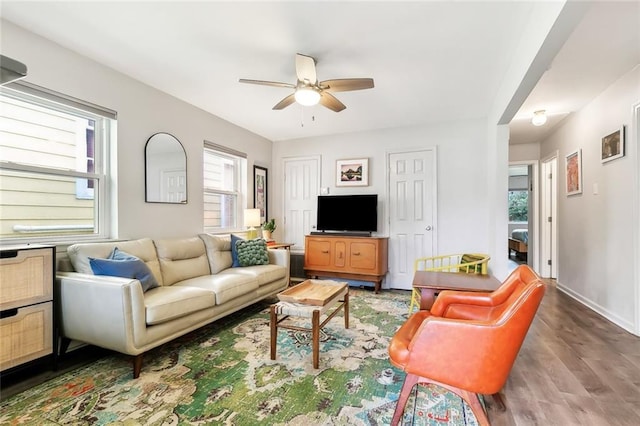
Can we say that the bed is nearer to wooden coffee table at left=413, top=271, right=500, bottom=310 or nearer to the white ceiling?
the white ceiling

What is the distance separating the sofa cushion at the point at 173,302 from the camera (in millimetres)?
2122

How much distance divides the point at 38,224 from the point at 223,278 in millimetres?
1524

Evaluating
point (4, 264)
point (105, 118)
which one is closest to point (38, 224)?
point (4, 264)

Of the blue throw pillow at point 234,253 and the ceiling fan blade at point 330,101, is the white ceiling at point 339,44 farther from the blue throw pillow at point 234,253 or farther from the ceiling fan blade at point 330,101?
the blue throw pillow at point 234,253

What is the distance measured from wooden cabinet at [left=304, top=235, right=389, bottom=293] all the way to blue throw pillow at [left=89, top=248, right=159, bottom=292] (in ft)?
8.04

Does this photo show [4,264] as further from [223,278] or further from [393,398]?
[393,398]

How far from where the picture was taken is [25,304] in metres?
1.98

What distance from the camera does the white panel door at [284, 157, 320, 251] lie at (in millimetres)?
5133

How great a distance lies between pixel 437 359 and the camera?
147 centimetres

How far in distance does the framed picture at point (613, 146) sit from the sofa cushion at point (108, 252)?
15.3 ft

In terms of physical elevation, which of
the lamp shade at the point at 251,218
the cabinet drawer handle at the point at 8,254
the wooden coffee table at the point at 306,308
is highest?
the lamp shade at the point at 251,218

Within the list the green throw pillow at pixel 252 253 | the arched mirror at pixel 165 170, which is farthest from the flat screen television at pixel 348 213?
the arched mirror at pixel 165 170

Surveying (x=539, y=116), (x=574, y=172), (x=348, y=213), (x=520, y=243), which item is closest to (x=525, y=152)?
(x=574, y=172)

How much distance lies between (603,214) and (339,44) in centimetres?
340
